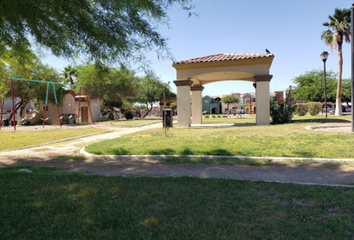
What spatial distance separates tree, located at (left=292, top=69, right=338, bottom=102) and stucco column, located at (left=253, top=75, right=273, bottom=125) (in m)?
30.0

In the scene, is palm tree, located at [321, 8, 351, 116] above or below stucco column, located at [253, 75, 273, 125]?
above

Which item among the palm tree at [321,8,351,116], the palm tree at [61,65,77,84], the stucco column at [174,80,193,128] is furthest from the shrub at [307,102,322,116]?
the palm tree at [61,65,77,84]

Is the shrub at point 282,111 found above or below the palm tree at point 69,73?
below

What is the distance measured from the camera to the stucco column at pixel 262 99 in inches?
576

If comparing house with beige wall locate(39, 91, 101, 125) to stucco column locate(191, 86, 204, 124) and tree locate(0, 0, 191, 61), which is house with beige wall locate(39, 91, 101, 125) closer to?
stucco column locate(191, 86, 204, 124)

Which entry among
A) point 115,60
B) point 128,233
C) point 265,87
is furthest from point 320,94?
point 128,233

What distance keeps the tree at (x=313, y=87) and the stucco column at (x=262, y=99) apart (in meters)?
30.0

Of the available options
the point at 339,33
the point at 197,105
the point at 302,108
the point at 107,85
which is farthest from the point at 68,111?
the point at 339,33

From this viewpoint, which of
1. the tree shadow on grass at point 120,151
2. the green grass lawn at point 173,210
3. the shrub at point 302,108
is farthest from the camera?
the shrub at point 302,108

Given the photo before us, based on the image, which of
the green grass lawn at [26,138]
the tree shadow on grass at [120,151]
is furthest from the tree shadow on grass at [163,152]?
the green grass lawn at [26,138]

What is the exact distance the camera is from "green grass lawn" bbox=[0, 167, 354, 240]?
101 inches

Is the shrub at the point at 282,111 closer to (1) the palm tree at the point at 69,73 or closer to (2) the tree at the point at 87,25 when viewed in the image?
(2) the tree at the point at 87,25

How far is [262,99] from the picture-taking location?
1484 centimetres

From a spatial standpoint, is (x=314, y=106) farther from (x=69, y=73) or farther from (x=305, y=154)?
(x=69, y=73)
